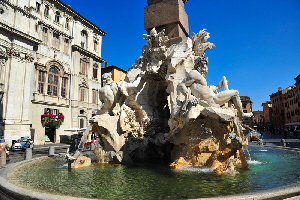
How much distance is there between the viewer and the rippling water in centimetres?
364

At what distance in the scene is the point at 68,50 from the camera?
1093 inches

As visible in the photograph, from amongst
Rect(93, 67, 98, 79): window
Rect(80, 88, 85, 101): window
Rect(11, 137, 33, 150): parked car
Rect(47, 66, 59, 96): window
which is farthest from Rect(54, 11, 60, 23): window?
Rect(11, 137, 33, 150): parked car

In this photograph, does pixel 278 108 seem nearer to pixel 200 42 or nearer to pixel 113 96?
pixel 200 42

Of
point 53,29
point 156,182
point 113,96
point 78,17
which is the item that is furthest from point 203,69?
point 78,17

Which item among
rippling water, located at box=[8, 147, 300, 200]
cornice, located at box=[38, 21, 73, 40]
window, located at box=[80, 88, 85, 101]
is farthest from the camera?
window, located at box=[80, 88, 85, 101]

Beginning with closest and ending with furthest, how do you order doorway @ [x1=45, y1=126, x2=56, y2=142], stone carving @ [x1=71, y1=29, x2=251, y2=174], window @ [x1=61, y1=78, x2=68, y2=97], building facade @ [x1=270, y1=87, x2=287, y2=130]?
stone carving @ [x1=71, y1=29, x2=251, y2=174], doorway @ [x1=45, y1=126, x2=56, y2=142], window @ [x1=61, y1=78, x2=68, y2=97], building facade @ [x1=270, y1=87, x2=287, y2=130]

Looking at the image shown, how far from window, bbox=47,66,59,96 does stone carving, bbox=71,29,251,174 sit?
19.2 meters

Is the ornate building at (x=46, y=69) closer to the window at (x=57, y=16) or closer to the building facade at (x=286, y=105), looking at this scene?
the window at (x=57, y=16)

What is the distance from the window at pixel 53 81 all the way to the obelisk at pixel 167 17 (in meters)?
19.4

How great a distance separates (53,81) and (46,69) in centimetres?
154

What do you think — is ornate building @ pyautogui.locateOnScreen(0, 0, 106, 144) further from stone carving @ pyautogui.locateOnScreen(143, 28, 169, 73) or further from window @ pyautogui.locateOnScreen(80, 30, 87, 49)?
stone carving @ pyautogui.locateOnScreen(143, 28, 169, 73)

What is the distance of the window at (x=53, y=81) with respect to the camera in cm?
2519

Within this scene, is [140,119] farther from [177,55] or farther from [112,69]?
[112,69]

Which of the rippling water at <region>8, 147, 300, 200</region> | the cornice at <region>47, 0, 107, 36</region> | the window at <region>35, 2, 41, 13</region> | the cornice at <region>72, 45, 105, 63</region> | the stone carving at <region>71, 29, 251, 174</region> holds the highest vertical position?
the cornice at <region>47, 0, 107, 36</region>
